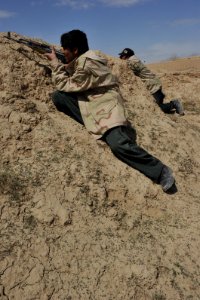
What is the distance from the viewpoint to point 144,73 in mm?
6516

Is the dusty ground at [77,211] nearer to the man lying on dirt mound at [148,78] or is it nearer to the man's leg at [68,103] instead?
the man's leg at [68,103]

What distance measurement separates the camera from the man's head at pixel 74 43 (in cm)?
394

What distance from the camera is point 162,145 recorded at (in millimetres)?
4578

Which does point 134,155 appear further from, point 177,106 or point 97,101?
point 177,106

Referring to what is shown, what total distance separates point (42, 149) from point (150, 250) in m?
1.31

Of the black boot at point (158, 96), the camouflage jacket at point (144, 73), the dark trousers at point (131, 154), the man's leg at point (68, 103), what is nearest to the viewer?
the dark trousers at point (131, 154)

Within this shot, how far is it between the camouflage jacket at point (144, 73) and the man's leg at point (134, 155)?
2631mm

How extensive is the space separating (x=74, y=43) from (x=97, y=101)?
598mm

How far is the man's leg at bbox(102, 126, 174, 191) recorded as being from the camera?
12.7 feet

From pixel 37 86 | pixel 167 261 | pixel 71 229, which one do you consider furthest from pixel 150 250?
pixel 37 86

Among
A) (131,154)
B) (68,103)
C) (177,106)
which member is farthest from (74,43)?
(177,106)

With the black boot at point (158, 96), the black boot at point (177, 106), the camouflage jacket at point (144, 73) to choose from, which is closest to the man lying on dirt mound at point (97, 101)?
the camouflage jacket at point (144, 73)

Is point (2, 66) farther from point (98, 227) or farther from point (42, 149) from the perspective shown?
point (98, 227)

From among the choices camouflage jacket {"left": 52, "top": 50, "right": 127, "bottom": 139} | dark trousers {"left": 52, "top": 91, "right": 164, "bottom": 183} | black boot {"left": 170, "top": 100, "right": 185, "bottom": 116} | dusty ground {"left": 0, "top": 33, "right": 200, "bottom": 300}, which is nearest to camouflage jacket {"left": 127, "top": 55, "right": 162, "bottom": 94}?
black boot {"left": 170, "top": 100, "right": 185, "bottom": 116}
